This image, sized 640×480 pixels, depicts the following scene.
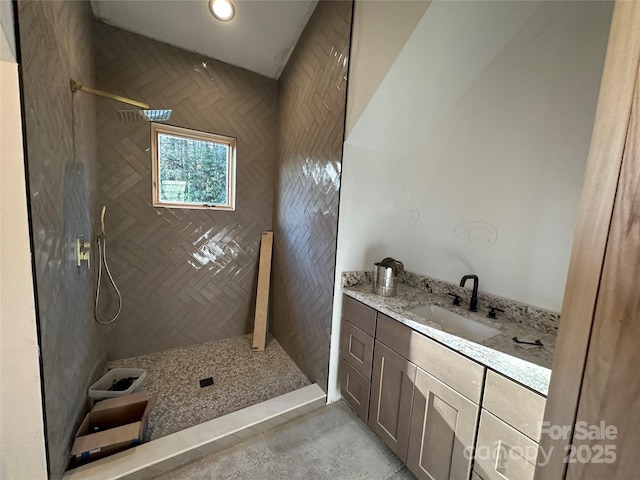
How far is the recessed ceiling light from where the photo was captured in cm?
203

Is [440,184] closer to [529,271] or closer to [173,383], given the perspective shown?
[529,271]

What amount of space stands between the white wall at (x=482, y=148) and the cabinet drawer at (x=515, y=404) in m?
0.68

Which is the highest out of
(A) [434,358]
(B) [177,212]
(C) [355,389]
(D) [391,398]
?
(B) [177,212]

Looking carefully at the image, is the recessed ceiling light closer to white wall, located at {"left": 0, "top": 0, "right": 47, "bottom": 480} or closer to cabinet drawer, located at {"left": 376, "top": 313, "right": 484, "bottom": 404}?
white wall, located at {"left": 0, "top": 0, "right": 47, "bottom": 480}

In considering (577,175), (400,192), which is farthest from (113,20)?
(577,175)

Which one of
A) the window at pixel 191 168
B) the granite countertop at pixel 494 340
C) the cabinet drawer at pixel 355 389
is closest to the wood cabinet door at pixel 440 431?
the granite countertop at pixel 494 340

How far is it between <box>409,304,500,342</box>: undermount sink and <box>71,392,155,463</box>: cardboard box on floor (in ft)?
6.18

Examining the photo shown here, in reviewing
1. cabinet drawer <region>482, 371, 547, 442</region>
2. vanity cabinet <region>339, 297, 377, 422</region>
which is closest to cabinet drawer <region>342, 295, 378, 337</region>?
vanity cabinet <region>339, 297, 377, 422</region>

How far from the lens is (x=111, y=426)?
5.52ft

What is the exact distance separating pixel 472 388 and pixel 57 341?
6.92 ft

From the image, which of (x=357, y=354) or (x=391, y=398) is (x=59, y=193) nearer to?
(x=357, y=354)

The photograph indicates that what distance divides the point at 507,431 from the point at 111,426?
2.32 m

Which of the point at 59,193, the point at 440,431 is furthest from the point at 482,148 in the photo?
the point at 59,193

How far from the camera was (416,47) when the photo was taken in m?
1.43
